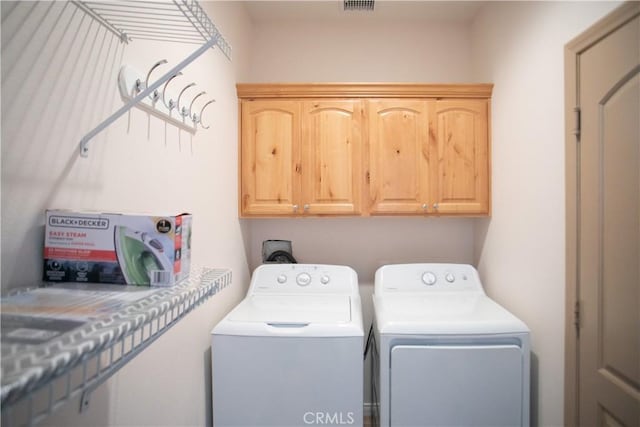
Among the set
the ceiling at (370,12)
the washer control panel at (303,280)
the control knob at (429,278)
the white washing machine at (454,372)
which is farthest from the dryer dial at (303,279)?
the ceiling at (370,12)

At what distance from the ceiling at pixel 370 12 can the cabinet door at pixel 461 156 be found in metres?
0.73

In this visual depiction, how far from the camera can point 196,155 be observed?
1.43m

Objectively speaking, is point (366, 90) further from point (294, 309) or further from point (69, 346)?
point (69, 346)

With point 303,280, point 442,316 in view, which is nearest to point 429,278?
point 442,316

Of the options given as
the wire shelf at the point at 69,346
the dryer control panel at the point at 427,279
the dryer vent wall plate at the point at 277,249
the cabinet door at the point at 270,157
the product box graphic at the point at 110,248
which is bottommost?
the dryer control panel at the point at 427,279

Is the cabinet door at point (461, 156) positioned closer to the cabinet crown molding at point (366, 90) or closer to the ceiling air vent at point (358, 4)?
the cabinet crown molding at point (366, 90)

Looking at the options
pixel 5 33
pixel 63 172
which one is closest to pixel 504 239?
pixel 63 172

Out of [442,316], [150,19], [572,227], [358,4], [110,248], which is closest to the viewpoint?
[110,248]

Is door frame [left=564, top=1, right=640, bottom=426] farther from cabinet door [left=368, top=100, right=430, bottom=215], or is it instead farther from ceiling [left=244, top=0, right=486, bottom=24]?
ceiling [left=244, top=0, right=486, bottom=24]

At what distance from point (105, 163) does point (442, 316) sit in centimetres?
153

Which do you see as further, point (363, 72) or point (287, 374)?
point (363, 72)

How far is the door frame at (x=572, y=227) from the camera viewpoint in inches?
51.6

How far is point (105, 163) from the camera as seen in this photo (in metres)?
0.88

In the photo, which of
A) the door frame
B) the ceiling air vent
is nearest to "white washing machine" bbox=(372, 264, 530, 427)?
the door frame
